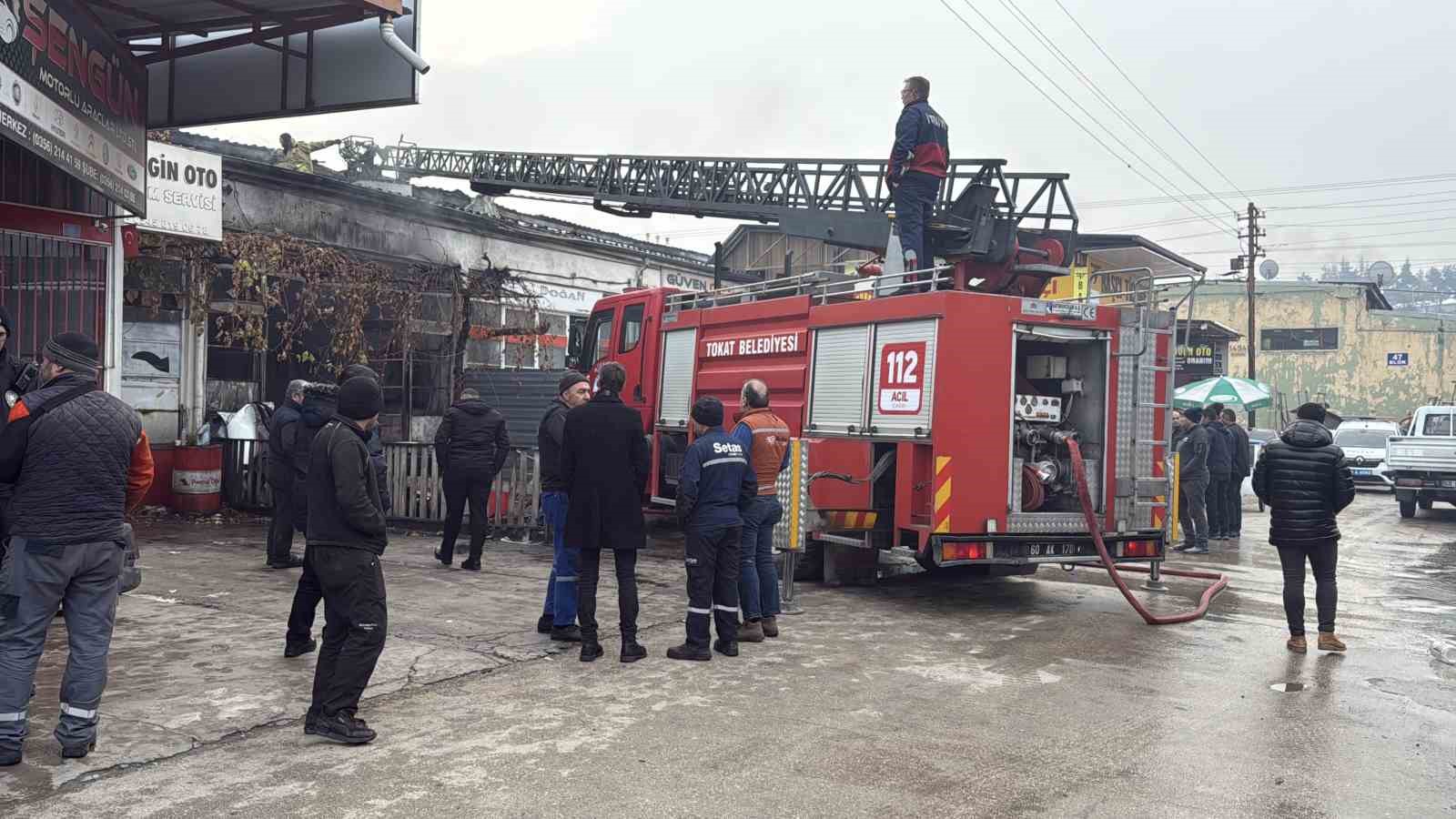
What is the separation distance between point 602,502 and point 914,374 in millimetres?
3329

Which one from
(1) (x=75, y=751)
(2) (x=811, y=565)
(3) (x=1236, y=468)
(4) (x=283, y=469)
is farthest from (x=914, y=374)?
(3) (x=1236, y=468)

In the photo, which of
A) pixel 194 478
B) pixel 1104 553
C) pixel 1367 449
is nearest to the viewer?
pixel 1104 553

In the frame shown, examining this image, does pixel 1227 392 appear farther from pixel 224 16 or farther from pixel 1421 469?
pixel 224 16

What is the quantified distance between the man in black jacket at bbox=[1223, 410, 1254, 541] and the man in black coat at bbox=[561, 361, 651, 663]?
11702 mm

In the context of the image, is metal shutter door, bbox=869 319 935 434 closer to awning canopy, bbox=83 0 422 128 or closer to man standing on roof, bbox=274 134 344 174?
awning canopy, bbox=83 0 422 128

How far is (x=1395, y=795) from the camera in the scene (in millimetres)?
5062

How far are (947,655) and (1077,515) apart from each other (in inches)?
102

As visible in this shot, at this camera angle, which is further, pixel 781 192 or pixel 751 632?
pixel 781 192

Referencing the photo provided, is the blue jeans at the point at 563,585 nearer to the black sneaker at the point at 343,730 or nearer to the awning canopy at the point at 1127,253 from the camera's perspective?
the black sneaker at the point at 343,730

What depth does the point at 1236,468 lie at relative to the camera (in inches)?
648

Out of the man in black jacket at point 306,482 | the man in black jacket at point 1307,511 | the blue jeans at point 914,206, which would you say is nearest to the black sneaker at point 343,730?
the man in black jacket at point 306,482

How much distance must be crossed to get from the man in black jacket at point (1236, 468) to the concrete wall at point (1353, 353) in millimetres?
36313

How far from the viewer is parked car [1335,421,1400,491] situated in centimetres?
2691

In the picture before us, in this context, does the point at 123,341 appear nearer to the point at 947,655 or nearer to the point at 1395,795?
the point at 947,655
